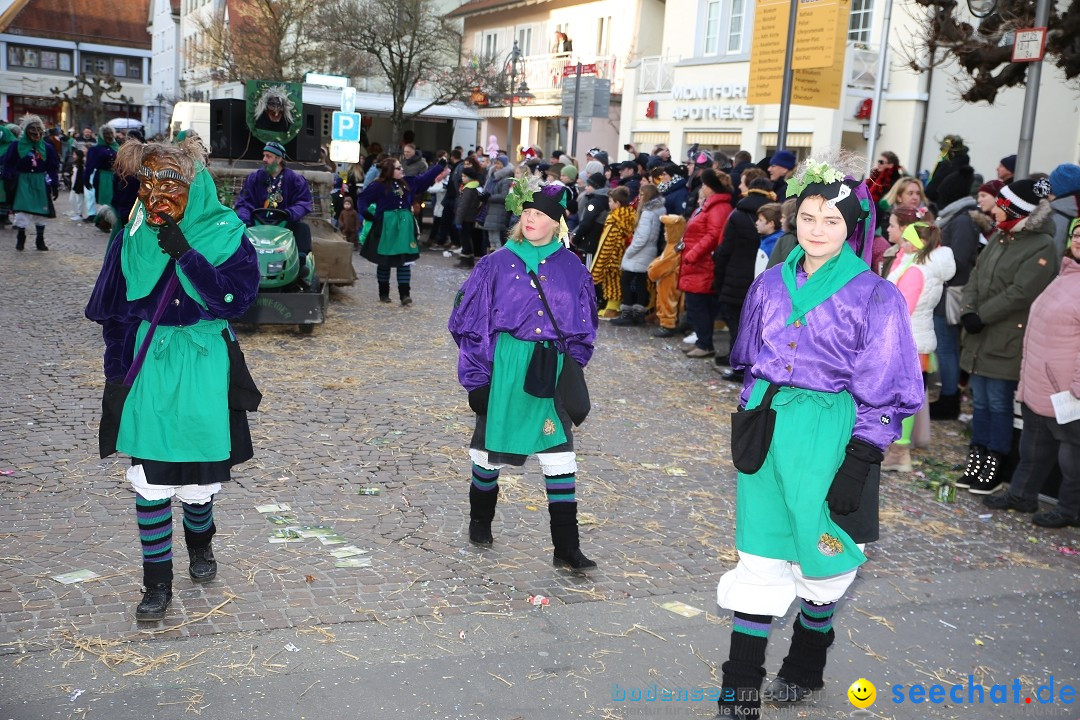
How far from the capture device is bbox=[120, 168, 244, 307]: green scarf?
4.26 meters

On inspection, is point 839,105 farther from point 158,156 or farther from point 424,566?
point 158,156

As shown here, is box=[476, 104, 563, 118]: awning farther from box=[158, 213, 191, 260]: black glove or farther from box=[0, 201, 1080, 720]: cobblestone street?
box=[158, 213, 191, 260]: black glove

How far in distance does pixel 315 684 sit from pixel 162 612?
89cm

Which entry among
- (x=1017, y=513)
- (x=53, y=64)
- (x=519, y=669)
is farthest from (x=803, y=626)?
(x=53, y=64)

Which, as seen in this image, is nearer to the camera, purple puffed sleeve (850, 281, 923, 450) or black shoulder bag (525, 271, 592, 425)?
purple puffed sleeve (850, 281, 923, 450)

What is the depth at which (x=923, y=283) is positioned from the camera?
761 cm

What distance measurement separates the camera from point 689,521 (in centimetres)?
608

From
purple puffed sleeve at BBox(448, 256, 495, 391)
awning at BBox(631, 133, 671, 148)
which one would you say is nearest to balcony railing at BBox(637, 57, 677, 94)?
awning at BBox(631, 133, 671, 148)

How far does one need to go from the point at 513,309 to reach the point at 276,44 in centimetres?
2959

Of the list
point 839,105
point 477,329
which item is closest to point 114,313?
point 477,329

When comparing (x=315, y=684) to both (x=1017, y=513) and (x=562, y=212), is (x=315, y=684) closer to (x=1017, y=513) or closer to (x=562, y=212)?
(x=562, y=212)

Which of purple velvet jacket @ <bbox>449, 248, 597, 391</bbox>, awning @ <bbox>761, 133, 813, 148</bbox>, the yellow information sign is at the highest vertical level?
the yellow information sign

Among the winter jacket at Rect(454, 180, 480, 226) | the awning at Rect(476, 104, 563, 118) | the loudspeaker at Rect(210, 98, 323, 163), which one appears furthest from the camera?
the awning at Rect(476, 104, 563, 118)

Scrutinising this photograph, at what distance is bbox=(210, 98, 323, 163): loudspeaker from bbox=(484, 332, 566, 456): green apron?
9.64 meters
